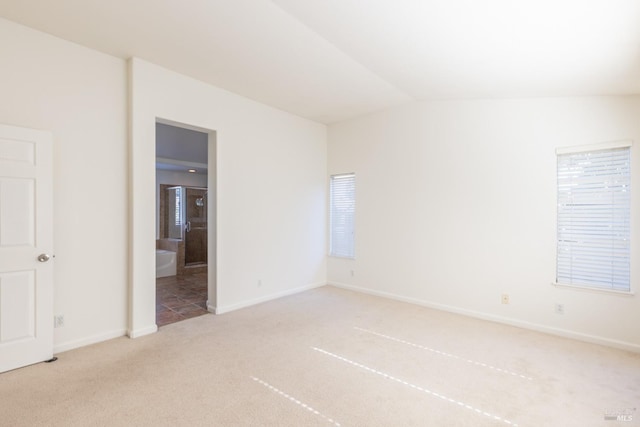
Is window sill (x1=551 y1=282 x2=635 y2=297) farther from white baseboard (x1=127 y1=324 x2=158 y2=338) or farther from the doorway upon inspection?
white baseboard (x1=127 y1=324 x2=158 y2=338)

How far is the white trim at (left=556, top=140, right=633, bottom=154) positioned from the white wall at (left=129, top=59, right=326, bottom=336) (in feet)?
11.3

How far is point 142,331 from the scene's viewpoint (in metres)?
3.26

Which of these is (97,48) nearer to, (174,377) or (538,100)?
(174,377)

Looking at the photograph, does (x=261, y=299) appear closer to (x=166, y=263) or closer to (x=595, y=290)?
(x=166, y=263)

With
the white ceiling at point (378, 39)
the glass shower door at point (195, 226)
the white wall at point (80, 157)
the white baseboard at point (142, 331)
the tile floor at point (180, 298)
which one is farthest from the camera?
the glass shower door at point (195, 226)

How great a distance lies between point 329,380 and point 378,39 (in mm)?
2861

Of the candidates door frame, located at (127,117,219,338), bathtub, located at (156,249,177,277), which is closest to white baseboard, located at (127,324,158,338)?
door frame, located at (127,117,219,338)

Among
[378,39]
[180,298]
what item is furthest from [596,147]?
[180,298]

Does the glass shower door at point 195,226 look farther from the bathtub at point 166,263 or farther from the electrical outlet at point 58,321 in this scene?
the electrical outlet at point 58,321

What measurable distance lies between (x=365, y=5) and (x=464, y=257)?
125 inches

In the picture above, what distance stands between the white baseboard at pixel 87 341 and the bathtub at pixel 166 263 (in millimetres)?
3207

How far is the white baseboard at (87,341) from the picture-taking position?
2844 millimetres

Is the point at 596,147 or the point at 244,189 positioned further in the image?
the point at 244,189

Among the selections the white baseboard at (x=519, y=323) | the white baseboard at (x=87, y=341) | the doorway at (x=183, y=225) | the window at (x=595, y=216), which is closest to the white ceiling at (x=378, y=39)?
the window at (x=595, y=216)
